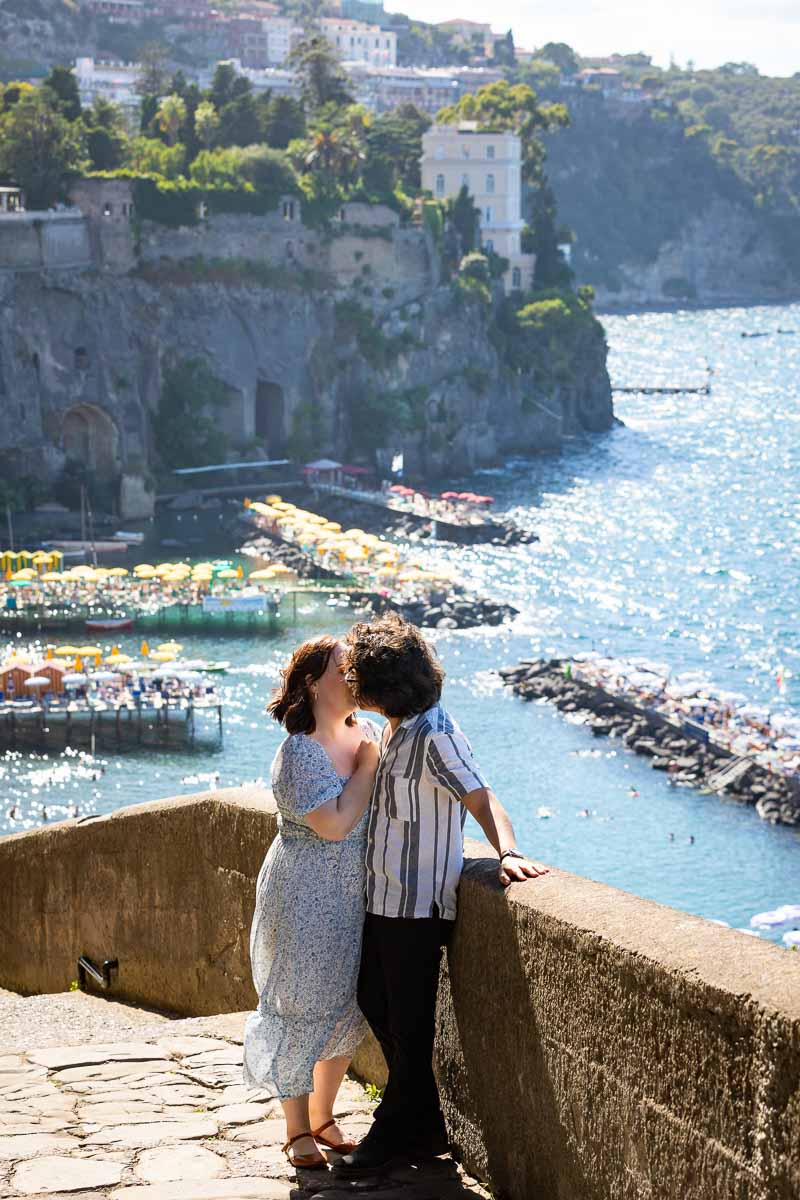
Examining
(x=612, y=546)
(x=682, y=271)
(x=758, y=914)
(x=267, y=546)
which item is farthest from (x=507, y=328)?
(x=682, y=271)

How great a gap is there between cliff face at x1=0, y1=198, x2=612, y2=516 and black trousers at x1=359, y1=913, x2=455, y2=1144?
60893 millimetres

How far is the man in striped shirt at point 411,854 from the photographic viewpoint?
18.2 ft

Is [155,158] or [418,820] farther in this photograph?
[155,158]

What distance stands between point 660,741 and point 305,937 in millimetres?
34282

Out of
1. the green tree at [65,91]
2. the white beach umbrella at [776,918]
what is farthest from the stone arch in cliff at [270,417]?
the white beach umbrella at [776,918]

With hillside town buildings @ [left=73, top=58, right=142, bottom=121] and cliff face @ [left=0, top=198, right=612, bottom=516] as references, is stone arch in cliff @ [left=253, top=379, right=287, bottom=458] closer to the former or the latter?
cliff face @ [left=0, top=198, right=612, bottom=516]

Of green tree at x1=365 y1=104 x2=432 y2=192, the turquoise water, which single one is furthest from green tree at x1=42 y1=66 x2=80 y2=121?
the turquoise water

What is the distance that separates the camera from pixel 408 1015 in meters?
5.72

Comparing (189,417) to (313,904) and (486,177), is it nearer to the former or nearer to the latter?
(486,177)

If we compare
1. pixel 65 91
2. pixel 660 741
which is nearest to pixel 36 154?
pixel 65 91

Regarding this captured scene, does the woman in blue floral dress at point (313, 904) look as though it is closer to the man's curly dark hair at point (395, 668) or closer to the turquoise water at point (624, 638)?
the man's curly dark hair at point (395, 668)

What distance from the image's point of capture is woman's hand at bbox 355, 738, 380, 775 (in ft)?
18.9

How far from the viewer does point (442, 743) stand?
5.55 meters

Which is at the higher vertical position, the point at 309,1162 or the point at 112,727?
the point at 309,1162
